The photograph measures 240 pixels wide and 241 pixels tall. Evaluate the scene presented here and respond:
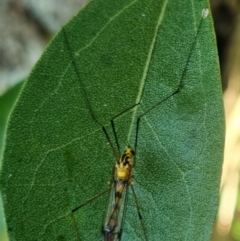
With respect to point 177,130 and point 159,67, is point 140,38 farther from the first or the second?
point 177,130

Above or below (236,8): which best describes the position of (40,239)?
below

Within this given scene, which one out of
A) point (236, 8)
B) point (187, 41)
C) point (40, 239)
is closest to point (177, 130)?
point (187, 41)

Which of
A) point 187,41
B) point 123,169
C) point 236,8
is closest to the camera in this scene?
point 187,41

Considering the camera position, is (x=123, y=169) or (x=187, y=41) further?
(x=123, y=169)

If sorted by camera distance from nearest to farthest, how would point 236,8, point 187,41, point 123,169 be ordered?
point 187,41
point 123,169
point 236,8

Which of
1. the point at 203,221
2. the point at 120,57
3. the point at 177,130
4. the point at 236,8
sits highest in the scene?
the point at 236,8

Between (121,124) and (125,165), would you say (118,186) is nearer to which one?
(125,165)

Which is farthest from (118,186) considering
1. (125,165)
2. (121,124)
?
(121,124)

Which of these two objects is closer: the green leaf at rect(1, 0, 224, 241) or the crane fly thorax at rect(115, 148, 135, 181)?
the green leaf at rect(1, 0, 224, 241)
